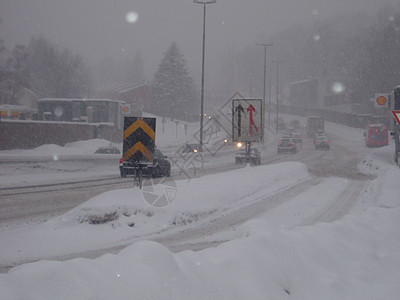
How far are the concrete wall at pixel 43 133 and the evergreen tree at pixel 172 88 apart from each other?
3145cm

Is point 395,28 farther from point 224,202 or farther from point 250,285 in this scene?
point 250,285

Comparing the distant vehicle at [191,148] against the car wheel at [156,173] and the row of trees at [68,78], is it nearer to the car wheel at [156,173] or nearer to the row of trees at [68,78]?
the car wheel at [156,173]

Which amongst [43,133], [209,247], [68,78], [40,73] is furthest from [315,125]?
[209,247]

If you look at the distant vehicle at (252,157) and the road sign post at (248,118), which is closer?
the road sign post at (248,118)

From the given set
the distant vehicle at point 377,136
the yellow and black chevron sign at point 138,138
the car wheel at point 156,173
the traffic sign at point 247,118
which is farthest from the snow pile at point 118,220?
the distant vehicle at point 377,136

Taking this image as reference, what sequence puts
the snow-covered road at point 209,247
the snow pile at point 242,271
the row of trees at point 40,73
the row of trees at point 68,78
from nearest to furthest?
the snow pile at point 242,271 → the snow-covered road at point 209,247 → the row of trees at point 40,73 → the row of trees at point 68,78

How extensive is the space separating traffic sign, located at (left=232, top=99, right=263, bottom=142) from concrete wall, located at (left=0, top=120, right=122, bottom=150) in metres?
18.4

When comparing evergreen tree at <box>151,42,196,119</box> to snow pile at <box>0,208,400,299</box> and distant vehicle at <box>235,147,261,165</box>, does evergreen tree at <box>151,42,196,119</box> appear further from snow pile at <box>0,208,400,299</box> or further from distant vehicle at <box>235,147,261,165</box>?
snow pile at <box>0,208,400,299</box>

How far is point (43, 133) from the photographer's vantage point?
32125 mm

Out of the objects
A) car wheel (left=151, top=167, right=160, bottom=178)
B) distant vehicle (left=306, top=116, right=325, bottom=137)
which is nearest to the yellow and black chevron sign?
car wheel (left=151, top=167, right=160, bottom=178)

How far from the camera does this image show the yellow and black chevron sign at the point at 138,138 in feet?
34.6

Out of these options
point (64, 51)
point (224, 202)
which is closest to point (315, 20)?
point (64, 51)

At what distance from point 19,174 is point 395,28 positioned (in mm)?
76529

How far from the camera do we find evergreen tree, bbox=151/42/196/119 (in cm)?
6981
